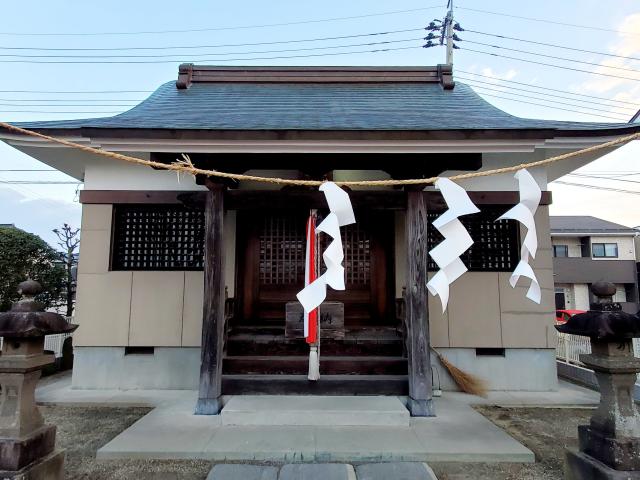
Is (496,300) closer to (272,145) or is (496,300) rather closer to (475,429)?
(475,429)

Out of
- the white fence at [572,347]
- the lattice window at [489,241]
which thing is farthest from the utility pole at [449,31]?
the white fence at [572,347]

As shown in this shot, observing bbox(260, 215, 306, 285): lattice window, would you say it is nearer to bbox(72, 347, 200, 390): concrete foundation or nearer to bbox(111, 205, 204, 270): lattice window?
bbox(111, 205, 204, 270): lattice window

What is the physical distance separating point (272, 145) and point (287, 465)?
10.1 feet

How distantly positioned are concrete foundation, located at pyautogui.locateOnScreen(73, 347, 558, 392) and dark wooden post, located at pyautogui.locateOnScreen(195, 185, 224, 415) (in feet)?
4.89

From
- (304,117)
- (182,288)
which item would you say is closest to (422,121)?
(304,117)

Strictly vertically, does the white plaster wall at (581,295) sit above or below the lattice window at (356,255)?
below

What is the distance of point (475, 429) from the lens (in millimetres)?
3893

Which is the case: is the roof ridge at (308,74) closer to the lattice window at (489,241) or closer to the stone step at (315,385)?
the lattice window at (489,241)

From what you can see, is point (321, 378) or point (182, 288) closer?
point (321, 378)

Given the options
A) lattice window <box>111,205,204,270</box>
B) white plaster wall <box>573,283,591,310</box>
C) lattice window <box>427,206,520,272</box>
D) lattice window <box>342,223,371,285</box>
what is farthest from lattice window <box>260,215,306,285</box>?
white plaster wall <box>573,283,591,310</box>

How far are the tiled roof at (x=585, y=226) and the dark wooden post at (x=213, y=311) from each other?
22.8 metres

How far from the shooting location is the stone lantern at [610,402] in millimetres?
2551

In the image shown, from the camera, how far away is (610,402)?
2.72 meters

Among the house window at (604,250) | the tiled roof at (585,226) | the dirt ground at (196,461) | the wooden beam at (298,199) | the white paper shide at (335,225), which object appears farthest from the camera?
the house window at (604,250)
